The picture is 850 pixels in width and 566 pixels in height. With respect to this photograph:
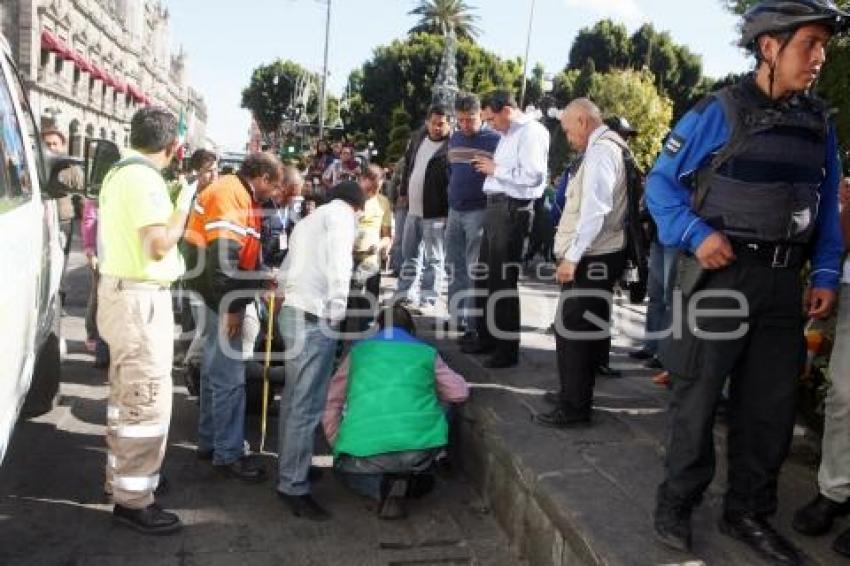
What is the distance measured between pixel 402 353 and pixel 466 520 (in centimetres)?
96

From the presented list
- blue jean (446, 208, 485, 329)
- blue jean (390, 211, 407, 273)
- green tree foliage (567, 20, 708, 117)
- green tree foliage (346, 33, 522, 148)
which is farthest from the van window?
green tree foliage (567, 20, 708, 117)

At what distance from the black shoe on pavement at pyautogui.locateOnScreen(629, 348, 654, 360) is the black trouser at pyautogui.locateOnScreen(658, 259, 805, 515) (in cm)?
351

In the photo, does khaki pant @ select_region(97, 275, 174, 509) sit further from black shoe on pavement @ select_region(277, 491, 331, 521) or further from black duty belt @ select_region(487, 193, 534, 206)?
black duty belt @ select_region(487, 193, 534, 206)

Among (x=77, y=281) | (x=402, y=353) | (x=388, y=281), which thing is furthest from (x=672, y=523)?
(x=77, y=281)

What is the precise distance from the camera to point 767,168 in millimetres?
2697

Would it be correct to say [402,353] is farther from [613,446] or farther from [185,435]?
[185,435]

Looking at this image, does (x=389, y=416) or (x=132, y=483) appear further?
(x=389, y=416)

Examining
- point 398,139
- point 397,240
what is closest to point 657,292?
point 397,240

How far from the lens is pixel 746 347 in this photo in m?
2.83

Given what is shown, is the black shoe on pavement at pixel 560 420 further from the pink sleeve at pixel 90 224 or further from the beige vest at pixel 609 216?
the pink sleeve at pixel 90 224

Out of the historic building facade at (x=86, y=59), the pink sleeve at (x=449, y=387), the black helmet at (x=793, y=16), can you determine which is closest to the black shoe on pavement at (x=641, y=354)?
the pink sleeve at (x=449, y=387)

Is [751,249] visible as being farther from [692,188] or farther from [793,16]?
[793,16]

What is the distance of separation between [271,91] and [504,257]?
84469 mm

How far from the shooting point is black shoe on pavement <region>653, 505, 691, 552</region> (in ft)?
9.33
